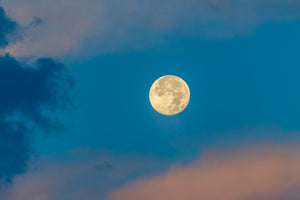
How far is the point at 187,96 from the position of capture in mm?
63031

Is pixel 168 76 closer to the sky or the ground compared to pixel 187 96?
closer to the sky

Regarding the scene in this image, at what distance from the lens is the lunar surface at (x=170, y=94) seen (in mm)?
61969

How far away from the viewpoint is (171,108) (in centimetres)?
6247

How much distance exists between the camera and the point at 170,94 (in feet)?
203

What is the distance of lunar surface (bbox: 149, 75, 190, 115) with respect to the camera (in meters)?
62.0

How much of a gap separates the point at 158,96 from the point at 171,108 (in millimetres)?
3443

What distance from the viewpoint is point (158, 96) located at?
205ft

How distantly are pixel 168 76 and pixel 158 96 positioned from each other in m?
4.44

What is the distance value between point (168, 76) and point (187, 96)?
541 centimetres

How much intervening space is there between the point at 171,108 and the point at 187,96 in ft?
13.1

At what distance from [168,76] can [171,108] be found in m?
6.30

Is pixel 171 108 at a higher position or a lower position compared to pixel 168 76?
lower
